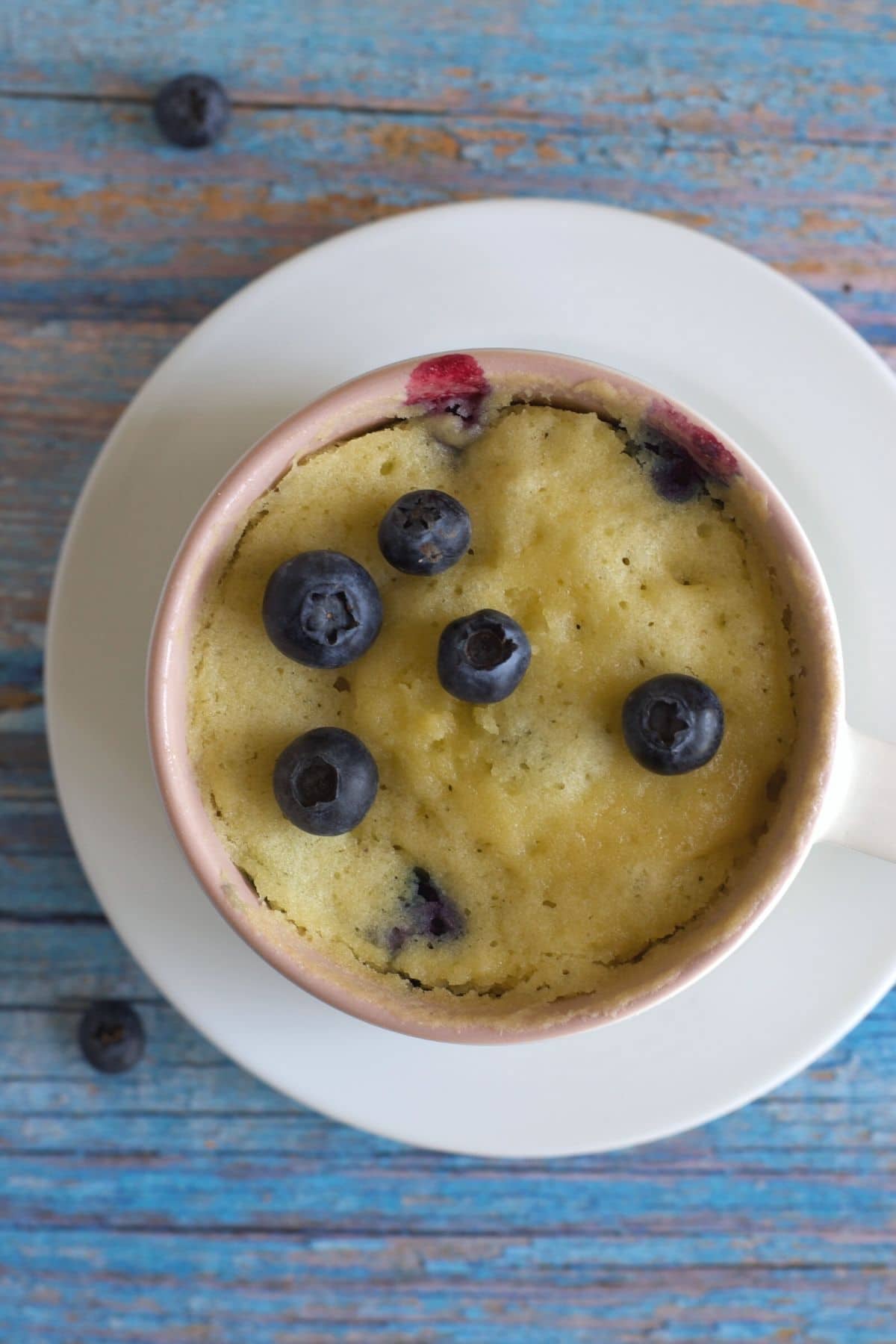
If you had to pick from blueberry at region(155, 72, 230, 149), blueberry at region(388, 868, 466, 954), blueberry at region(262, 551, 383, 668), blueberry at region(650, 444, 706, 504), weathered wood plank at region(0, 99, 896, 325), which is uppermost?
blueberry at region(155, 72, 230, 149)

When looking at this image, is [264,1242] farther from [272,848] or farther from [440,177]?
[440,177]

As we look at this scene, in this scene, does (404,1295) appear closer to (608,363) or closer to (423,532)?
(423,532)

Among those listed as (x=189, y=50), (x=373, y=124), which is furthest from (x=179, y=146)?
(x=373, y=124)

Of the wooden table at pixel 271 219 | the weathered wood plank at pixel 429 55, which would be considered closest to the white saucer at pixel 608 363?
the wooden table at pixel 271 219

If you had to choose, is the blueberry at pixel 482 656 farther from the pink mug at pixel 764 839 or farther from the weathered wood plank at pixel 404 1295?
the weathered wood plank at pixel 404 1295

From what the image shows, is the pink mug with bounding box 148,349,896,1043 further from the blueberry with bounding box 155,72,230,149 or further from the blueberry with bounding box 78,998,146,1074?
the blueberry with bounding box 155,72,230,149

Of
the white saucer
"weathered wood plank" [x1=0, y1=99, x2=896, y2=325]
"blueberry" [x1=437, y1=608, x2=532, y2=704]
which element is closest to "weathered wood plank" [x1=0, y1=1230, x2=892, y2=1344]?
the white saucer
